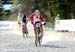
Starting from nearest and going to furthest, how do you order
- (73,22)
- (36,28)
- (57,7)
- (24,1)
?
1. (36,28)
2. (73,22)
3. (57,7)
4. (24,1)

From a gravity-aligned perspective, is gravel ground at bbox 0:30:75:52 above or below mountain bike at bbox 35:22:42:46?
below

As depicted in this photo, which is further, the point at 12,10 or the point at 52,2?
the point at 12,10

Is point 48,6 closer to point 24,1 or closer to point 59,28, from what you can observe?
point 24,1

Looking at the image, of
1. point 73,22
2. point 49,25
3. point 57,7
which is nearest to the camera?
point 73,22

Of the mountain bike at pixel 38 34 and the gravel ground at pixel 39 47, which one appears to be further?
the mountain bike at pixel 38 34

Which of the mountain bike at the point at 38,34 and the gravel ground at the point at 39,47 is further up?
the mountain bike at the point at 38,34

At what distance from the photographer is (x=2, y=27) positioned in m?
41.1

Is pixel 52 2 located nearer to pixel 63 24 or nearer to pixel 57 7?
pixel 57 7

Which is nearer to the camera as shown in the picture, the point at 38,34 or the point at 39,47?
the point at 39,47

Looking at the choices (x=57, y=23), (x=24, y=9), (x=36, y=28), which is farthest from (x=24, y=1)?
(x=36, y=28)

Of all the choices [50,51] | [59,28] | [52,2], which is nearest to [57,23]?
[59,28]

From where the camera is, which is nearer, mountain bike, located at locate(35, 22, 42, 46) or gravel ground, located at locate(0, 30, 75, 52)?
gravel ground, located at locate(0, 30, 75, 52)

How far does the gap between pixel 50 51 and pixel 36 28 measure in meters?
3.20

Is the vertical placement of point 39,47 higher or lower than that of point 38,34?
lower
